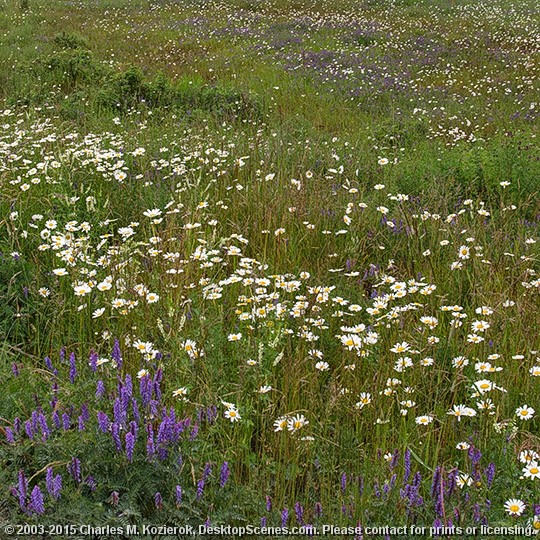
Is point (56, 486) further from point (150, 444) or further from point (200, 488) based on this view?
point (200, 488)

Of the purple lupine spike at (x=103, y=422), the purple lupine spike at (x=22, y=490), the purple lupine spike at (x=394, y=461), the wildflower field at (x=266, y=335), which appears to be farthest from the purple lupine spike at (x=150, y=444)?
the purple lupine spike at (x=394, y=461)

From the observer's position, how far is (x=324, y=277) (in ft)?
13.0

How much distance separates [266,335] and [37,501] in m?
1.45

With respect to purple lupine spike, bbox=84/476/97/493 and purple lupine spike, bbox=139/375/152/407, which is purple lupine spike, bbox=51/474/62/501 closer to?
purple lupine spike, bbox=84/476/97/493

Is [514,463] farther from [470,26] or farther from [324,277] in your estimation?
[470,26]

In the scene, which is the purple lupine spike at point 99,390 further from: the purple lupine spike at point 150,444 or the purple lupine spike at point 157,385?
the purple lupine spike at point 150,444

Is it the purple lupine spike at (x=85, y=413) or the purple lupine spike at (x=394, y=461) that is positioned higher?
the purple lupine spike at (x=85, y=413)

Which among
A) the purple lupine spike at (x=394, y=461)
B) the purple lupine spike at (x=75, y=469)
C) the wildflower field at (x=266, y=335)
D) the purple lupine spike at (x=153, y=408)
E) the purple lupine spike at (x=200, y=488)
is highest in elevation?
the purple lupine spike at (x=153, y=408)

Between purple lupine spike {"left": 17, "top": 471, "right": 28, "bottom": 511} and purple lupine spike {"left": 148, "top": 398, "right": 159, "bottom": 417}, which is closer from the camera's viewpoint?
purple lupine spike {"left": 17, "top": 471, "right": 28, "bottom": 511}

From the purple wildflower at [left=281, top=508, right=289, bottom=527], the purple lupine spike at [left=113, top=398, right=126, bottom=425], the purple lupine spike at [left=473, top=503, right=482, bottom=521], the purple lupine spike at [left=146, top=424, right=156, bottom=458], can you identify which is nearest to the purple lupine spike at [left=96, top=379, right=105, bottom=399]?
the purple lupine spike at [left=113, top=398, right=126, bottom=425]

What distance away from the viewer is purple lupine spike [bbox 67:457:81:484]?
1.95m

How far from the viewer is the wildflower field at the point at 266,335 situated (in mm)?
2064

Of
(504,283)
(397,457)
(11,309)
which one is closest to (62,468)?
(397,457)

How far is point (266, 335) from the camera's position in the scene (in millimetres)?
3045
